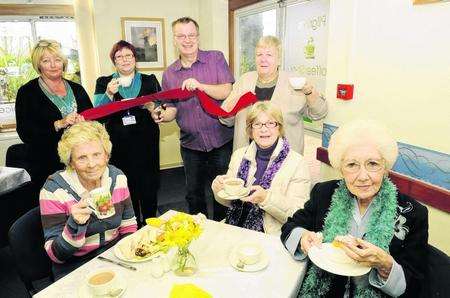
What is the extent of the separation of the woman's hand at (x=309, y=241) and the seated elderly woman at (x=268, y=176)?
42 cm

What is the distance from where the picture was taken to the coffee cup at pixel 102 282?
4.22 feet

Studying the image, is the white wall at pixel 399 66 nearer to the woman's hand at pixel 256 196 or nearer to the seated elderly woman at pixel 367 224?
the seated elderly woman at pixel 367 224

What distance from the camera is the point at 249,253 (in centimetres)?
151

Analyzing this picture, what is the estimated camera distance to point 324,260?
1.38 m

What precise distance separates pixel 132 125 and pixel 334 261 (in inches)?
89.6

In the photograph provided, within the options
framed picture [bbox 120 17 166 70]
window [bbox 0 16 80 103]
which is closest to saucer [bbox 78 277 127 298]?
framed picture [bbox 120 17 166 70]

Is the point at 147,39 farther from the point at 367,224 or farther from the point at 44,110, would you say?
the point at 367,224

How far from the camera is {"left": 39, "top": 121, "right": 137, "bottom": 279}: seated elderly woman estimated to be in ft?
5.37

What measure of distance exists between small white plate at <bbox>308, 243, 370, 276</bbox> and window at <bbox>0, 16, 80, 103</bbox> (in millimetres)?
4780

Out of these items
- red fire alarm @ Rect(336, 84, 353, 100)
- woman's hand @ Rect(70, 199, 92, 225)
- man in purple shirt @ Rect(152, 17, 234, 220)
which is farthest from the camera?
man in purple shirt @ Rect(152, 17, 234, 220)

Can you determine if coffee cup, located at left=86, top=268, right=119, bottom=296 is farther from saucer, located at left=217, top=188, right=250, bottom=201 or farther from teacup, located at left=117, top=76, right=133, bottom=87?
teacup, located at left=117, top=76, right=133, bottom=87

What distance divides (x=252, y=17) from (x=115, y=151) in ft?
8.95

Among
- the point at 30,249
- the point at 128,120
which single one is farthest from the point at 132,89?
the point at 30,249

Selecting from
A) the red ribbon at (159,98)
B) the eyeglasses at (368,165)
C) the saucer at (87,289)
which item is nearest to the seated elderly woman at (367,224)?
the eyeglasses at (368,165)
